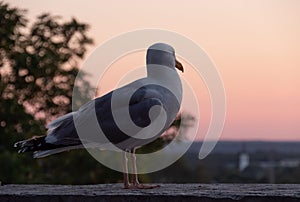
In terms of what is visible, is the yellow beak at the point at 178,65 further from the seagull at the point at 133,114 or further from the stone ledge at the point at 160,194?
the stone ledge at the point at 160,194

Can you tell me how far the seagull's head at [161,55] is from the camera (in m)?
6.43

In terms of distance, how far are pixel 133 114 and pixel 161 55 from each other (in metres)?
0.57

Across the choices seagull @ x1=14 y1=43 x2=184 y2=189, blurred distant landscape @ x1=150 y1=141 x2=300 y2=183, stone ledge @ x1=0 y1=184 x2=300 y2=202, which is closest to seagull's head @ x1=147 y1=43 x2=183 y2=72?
seagull @ x1=14 y1=43 x2=184 y2=189

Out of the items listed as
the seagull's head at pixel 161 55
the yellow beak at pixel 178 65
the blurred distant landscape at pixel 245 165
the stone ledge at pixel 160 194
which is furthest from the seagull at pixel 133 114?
the blurred distant landscape at pixel 245 165

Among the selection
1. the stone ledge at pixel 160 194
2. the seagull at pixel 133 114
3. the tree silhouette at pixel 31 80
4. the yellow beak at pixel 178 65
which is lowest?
the stone ledge at pixel 160 194

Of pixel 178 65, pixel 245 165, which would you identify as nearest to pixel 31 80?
pixel 178 65

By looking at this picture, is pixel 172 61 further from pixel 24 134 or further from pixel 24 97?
pixel 24 97

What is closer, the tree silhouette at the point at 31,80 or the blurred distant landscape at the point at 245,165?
the tree silhouette at the point at 31,80

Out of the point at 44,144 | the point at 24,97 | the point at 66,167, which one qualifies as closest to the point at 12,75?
the point at 24,97

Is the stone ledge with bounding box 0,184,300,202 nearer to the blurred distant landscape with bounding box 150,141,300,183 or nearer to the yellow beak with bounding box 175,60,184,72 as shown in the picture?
the yellow beak with bounding box 175,60,184,72

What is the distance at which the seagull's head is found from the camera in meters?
6.43

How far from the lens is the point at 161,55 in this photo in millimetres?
6441

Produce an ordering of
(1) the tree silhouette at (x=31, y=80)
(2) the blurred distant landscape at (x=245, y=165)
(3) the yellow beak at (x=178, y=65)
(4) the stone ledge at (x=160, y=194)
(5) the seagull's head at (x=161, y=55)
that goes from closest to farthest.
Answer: (4) the stone ledge at (x=160, y=194) → (5) the seagull's head at (x=161, y=55) → (3) the yellow beak at (x=178, y=65) → (1) the tree silhouette at (x=31, y=80) → (2) the blurred distant landscape at (x=245, y=165)

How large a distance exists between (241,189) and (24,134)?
44.8 feet
